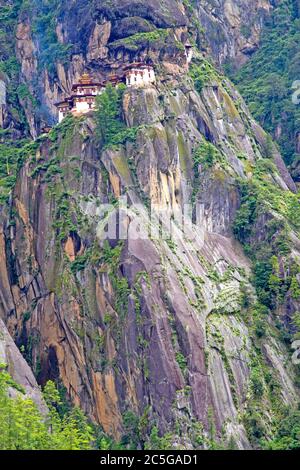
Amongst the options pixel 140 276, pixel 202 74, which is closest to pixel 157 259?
pixel 140 276

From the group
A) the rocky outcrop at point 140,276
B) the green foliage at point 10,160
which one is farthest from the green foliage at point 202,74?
the green foliage at point 10,160

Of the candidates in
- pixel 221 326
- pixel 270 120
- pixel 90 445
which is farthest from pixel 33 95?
pixel 90 445

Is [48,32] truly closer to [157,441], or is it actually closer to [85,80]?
[85,80]

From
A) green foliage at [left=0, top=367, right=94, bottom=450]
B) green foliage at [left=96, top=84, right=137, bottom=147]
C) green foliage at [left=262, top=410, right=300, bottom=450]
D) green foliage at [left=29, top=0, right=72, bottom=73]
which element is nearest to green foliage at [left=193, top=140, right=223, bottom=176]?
green foliage at [left=96, top=84, right=137, bottom=147]

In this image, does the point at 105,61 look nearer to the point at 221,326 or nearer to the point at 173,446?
the point at 221,326

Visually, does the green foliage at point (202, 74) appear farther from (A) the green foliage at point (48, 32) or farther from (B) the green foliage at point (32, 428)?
(B) the green foliage at point (32, 428)
